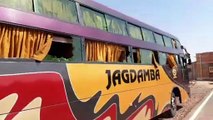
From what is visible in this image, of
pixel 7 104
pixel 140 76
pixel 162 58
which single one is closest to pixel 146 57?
pixel 140 76

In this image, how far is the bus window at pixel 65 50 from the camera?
6008mm

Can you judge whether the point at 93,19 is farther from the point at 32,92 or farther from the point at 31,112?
the point at 31,112

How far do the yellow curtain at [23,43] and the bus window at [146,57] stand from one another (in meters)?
4.85

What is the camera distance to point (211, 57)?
51.8 meters

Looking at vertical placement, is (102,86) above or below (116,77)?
below

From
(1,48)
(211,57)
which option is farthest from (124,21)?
(211,57)

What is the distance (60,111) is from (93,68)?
1.53 meters

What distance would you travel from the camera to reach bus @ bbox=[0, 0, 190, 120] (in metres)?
4.96

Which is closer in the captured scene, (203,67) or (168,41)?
(168,41)

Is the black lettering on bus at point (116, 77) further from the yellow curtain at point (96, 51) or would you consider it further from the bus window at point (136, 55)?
the bus window at point (136, 55)

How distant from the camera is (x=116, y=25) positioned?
8891 mm

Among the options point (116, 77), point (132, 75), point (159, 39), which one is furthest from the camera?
point (159, 39)

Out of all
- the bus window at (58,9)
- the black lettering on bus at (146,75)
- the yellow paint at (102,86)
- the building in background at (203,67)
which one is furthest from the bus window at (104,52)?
the building in background at (203,67)

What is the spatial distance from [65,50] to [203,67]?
47.8 m
